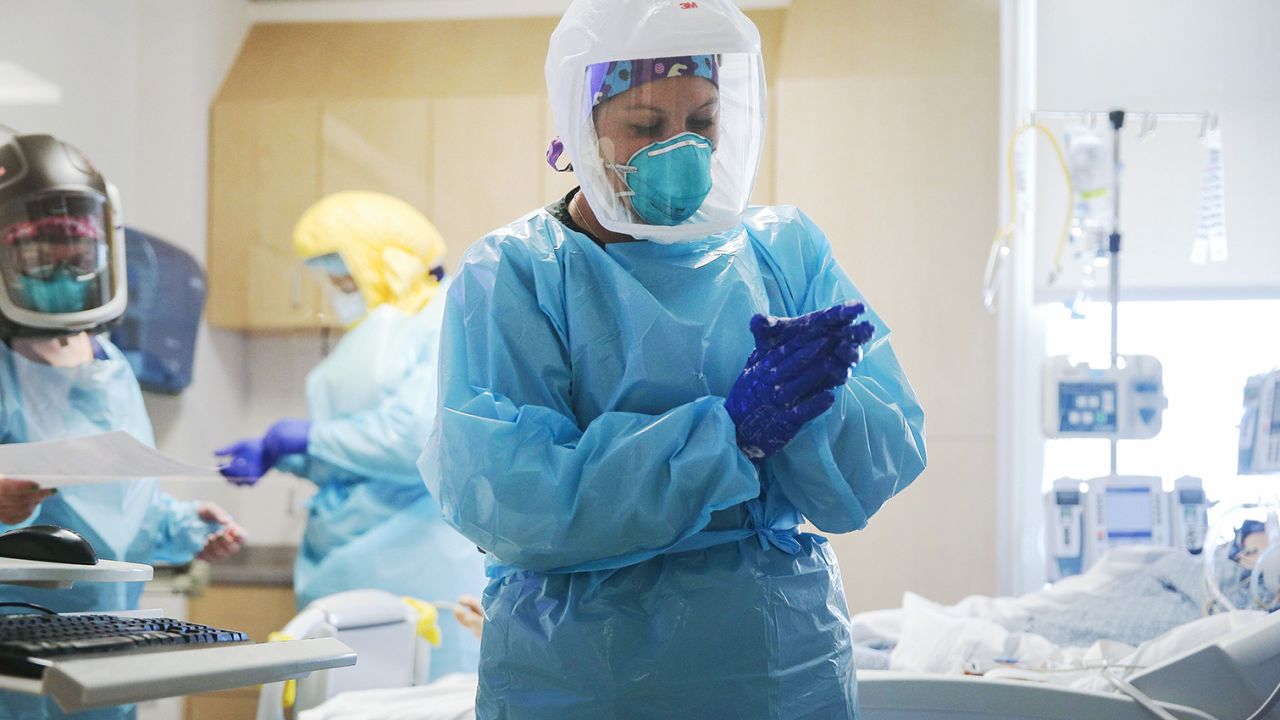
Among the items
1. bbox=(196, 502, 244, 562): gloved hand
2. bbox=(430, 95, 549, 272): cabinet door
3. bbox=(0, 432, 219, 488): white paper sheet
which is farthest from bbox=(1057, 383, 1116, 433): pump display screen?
→ bbox=(0, 432, 219, 488): white paper sheet

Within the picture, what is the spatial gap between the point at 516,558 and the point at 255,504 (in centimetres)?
369

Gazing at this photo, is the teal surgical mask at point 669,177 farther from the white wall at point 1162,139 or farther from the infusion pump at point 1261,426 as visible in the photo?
the white wall at point 1162,139

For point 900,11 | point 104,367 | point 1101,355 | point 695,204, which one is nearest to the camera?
point 695,204

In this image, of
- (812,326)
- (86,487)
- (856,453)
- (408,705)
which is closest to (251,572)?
(86,487)

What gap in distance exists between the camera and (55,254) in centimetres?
230

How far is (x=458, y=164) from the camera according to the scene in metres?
4.30

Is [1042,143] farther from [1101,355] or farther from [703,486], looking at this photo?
[703,486]

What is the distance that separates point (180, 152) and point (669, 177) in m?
3.42

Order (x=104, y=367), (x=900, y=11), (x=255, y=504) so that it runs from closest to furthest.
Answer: (x=104, y=367), (x=900, y=11), (x=255, y=504)

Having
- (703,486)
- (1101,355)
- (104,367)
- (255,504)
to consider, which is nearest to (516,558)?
(703,486)

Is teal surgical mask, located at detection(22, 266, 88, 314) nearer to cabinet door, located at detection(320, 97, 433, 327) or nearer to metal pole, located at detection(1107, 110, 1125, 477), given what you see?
cabinet door, located at detection(320, 97, 433, 327)

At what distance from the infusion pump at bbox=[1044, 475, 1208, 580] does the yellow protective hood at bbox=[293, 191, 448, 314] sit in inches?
77.6

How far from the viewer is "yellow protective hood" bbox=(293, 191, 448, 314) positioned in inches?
139

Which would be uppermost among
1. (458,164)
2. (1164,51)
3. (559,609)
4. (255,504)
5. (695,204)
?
(1164,51)
